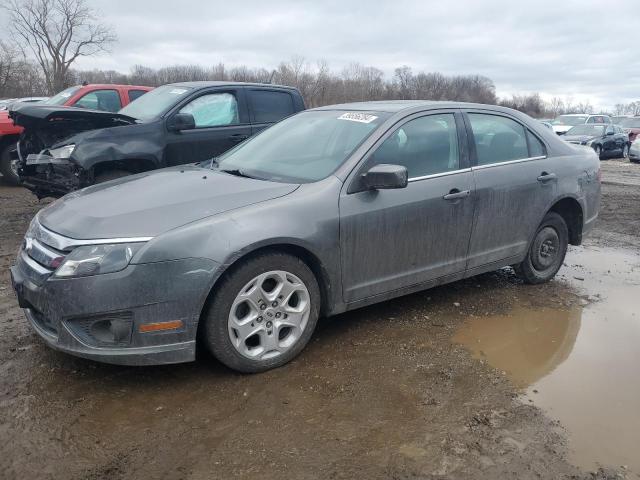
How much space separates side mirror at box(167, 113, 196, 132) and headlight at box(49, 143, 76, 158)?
1091mm

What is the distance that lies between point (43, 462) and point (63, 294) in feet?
2.71

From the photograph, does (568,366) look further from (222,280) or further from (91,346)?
(91,346)

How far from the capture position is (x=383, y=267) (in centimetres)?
372

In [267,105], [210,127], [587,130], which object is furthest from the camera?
[587,130]

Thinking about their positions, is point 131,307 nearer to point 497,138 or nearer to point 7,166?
point 497,138

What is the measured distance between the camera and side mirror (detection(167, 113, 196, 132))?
6305 mm

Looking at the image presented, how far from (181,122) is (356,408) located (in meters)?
4.47

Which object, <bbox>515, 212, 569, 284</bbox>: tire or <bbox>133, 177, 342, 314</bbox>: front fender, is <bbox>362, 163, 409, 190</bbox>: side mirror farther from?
<bbox>515, 212, 569, 284</bbox>: tire

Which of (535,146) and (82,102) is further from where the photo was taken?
(82,102)

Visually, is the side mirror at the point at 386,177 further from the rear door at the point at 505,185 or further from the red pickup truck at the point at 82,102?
the red pickup truck at the point at 82,102

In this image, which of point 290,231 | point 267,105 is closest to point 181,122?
point 267,105

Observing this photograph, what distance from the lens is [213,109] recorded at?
274 inches

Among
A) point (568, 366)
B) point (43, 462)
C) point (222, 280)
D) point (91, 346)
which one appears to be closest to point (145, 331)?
point (91, 346)

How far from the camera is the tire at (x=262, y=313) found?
3053mm
